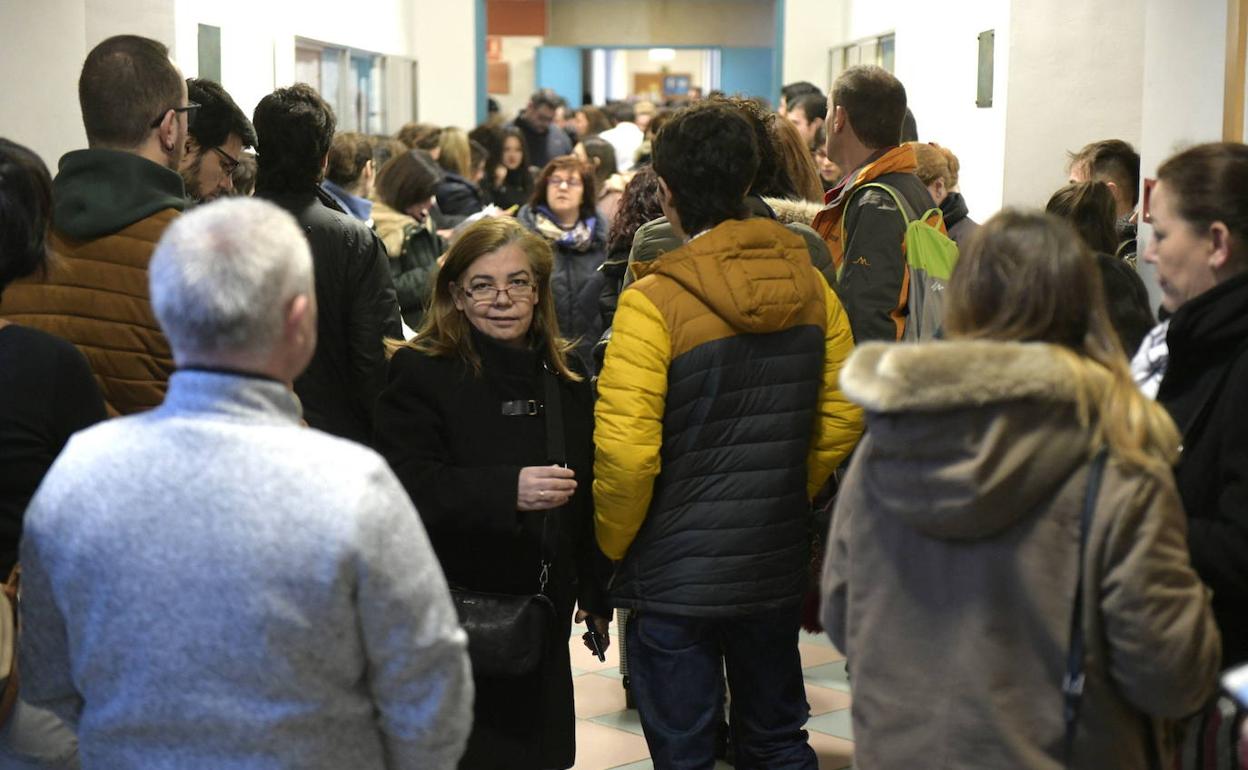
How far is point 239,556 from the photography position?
6.45 ft

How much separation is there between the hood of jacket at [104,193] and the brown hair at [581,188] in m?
3.73

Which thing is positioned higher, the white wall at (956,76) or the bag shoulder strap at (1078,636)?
the white wall at (956,76)

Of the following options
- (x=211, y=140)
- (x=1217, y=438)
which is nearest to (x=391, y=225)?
(x=211, y=140)

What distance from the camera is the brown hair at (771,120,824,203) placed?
489 centimetres

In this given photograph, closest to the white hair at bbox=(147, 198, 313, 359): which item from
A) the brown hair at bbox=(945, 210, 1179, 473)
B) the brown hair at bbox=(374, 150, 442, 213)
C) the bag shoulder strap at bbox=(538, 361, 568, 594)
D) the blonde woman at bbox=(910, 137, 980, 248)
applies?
the brown hair at bbox=(945, 210, 1179, 473)

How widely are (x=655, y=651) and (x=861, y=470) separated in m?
1.15

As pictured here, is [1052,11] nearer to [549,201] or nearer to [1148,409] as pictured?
[549,201]

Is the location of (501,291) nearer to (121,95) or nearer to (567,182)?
(121,95)

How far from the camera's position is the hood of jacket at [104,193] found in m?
3.20

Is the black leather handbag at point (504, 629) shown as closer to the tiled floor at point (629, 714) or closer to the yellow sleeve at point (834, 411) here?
the yellow sleeve at point (834, 411)

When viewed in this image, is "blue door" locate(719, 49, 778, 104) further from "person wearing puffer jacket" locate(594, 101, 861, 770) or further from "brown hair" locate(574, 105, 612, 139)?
"person wearing puffer jacket" locate(594, 101, 861, 770)

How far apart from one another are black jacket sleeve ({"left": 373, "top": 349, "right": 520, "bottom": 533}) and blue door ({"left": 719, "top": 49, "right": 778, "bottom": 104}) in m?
21.0

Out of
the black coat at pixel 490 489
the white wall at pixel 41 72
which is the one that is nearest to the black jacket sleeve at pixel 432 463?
the black coat at pixel 490 489

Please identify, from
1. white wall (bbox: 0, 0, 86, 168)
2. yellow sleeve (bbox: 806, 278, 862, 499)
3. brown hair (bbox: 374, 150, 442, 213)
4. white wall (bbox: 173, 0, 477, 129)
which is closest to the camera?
yellow sleeve (bbox: 806, 278, 862, 499)
